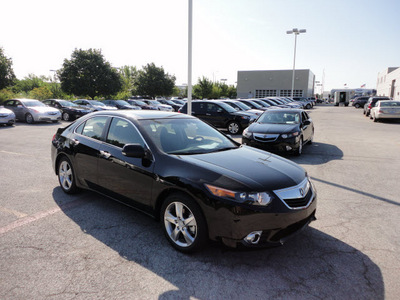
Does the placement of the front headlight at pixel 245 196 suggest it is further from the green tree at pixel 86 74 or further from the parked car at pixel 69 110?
the green tree at pixel 86 74

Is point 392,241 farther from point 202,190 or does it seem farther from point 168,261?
point 168,261

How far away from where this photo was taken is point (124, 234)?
3.61 metres

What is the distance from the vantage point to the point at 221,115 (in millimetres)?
14000

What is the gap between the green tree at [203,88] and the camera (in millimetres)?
57312

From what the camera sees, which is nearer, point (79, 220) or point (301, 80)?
point (79, 220)

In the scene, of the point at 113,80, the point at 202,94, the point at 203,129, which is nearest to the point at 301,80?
the point at 202,94

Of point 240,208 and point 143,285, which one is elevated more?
point 240,208

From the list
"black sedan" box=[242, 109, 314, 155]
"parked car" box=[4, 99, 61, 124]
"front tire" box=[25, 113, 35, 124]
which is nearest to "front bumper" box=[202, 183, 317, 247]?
"black sedan" box=[242, 109, 314, 155]

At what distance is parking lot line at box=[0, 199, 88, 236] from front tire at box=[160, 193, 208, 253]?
6.27 ft

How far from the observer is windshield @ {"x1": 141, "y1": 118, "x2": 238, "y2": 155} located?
3703 mm

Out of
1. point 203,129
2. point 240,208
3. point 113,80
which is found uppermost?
point 113,80

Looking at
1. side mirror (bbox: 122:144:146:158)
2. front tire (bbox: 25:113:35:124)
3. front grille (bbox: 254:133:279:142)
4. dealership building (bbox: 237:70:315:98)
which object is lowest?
front tire (bbox: 25:113:35:124)

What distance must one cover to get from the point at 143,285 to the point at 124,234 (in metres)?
1.08

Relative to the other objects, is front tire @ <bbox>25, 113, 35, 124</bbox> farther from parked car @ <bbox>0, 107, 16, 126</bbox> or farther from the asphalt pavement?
the asphalt pavement
